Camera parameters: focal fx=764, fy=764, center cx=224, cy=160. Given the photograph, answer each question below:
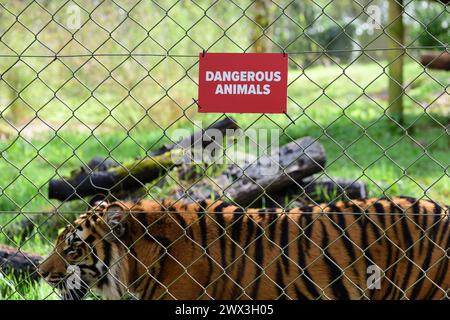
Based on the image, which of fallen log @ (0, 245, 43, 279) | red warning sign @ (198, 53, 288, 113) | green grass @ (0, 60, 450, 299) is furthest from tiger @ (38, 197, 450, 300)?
red warning sign @ (198, 53, 288, 113)

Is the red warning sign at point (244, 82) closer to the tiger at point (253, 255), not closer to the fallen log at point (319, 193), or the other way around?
the tiger at point (253, 255)

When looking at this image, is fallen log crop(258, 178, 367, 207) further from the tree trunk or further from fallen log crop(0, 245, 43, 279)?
the tree trunk

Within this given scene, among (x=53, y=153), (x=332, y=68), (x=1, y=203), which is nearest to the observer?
(x=1, y=203)

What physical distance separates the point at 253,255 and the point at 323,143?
17.6 feet

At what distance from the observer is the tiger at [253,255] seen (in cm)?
350

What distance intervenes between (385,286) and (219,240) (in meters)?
0.80

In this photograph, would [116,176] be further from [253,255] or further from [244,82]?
[244,82]

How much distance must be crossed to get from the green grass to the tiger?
281mm

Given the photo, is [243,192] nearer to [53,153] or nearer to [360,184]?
[360,184]

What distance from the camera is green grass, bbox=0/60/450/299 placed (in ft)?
17.8

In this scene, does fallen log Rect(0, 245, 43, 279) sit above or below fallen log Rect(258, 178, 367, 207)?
below

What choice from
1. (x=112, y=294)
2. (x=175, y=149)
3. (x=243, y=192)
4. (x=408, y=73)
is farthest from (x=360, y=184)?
(x=408, y=73)

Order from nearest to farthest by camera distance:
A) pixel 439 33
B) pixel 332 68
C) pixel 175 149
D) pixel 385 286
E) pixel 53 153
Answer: pixel 385 286, pixel 175 149, pixel 53 153, pixel 439 33, pixel 332 68

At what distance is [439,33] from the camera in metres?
10.9
